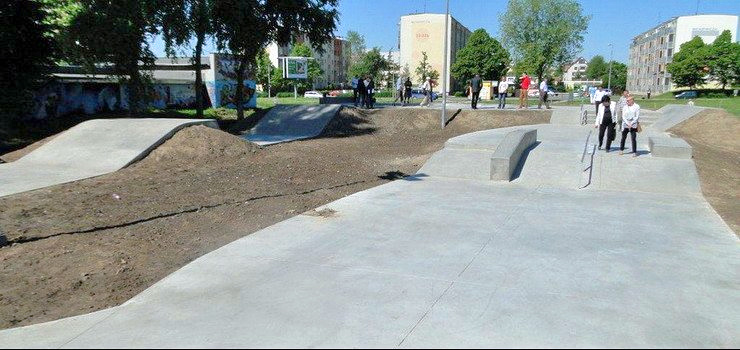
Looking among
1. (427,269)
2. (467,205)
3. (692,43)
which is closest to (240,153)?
(467,205)

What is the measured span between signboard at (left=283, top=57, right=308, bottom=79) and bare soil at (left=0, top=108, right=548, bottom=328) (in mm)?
33371

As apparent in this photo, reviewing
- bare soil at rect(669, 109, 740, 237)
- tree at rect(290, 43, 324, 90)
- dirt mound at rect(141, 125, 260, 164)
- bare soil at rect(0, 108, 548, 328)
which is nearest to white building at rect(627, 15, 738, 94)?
tree at rect(290, 43, 324, 90)

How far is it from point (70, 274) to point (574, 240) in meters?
6.39

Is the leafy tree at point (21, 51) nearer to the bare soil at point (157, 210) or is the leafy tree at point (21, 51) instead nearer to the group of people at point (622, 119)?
the bare soil at point (157, 210)

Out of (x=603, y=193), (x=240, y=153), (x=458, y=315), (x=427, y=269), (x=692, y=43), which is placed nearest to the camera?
(x=458, y=315)

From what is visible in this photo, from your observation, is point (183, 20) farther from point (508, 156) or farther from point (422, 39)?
point (422, 39)

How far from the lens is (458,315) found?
4285 millimetres

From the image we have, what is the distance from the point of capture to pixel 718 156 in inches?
570

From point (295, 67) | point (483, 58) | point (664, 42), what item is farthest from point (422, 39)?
point (295, 67)

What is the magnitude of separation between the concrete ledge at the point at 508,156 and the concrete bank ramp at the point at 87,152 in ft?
30.4

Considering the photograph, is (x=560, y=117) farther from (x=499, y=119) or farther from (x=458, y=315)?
(x=458, y=315)

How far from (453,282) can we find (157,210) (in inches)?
219

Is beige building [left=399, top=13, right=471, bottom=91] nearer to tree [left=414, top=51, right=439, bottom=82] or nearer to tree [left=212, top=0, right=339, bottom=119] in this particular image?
tree [left=414, top=51, right=439, bottom=82]

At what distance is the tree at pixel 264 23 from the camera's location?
2086cm
